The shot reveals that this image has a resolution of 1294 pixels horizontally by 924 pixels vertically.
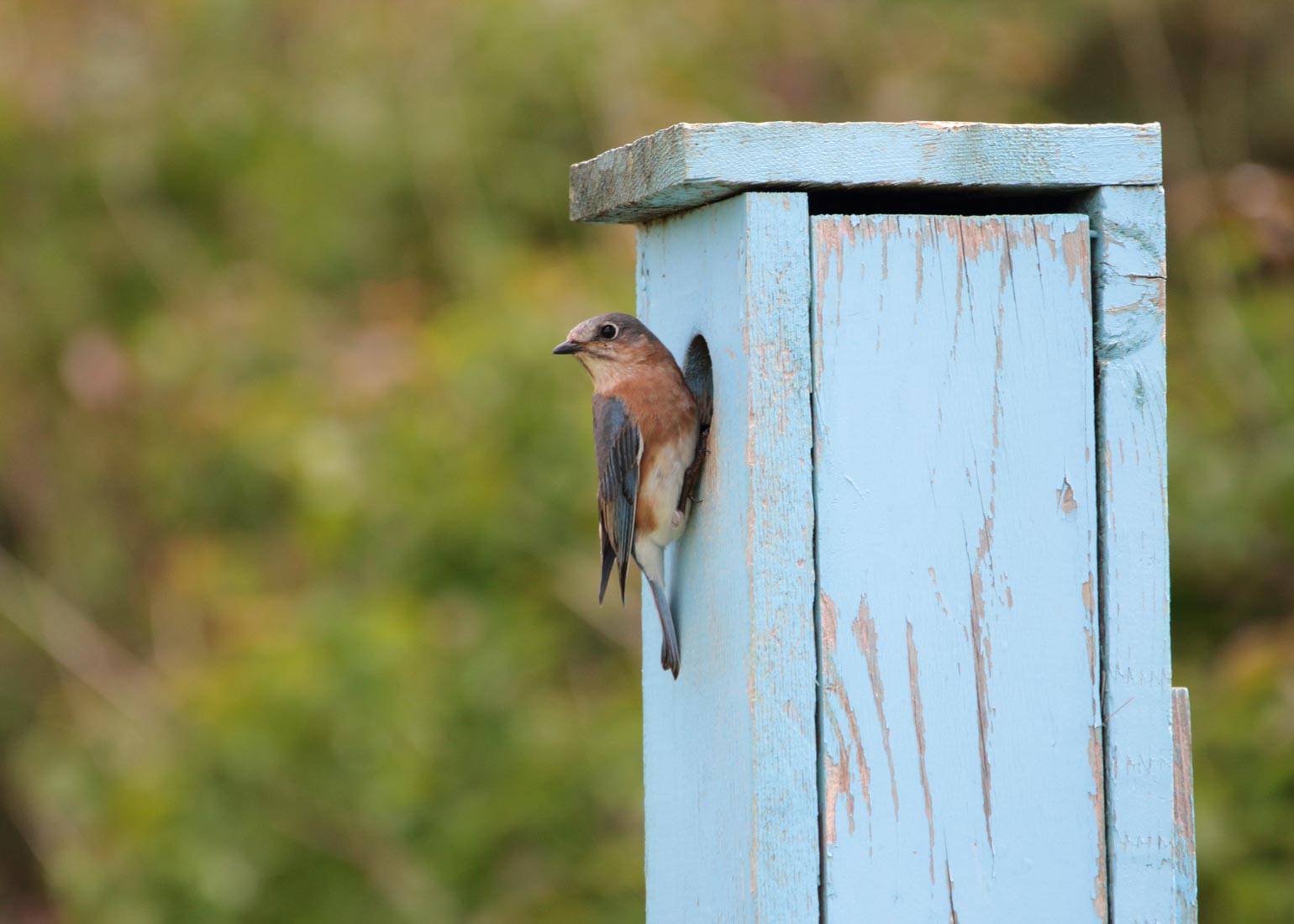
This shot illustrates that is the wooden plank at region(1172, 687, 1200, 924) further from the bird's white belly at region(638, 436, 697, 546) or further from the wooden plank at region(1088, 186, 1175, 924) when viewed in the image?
the bird's white belly at region(638, 436, 697, 546)

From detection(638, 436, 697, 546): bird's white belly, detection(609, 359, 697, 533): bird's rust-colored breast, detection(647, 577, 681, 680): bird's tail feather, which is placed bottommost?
detection(647, 577, 681, 680): bird's tail feather

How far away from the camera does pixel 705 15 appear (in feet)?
18.3

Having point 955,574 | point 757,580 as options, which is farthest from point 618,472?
point 955,574

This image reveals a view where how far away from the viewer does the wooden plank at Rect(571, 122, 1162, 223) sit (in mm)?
1775

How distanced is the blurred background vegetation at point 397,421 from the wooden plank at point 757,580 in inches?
69.5

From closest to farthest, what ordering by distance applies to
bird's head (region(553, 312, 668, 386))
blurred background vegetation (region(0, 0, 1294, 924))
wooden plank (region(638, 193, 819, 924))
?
1. wooden plank (region(638, 193, 819, 924))
2. bird's head (region(553, 312, 668, 386))
3. blurred background vegetation (region(0, 0, 1294, 924))

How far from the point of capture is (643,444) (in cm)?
224

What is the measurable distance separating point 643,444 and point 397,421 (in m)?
2.29

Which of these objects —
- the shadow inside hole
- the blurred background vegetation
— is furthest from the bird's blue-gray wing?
the blurred background vegetation

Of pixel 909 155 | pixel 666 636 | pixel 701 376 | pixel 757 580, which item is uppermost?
pixel 909 155

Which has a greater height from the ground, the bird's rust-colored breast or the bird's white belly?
the bird's rust-colored breast

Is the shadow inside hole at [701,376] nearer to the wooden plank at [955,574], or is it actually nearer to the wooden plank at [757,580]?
the wooden plank at [757,580]

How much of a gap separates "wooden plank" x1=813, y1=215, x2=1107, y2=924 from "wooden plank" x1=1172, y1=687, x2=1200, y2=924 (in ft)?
0.32

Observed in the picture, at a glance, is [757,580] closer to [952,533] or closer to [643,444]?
[952,533]
